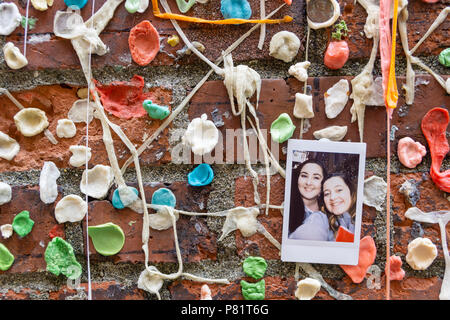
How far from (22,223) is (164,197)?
0.82ft

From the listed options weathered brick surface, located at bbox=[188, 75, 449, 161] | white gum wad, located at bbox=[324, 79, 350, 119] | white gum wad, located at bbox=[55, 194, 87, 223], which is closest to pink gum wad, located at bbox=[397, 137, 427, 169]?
weathered brick surface, located at bbox=[188, 75, 449, 161]

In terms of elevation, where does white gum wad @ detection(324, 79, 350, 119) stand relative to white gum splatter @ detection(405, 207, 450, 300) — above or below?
above

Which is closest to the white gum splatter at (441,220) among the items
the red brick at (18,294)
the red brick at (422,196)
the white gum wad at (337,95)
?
the red brick at (422,196)

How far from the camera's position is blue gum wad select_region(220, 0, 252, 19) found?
0.66m

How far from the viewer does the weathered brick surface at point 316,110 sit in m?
0.67

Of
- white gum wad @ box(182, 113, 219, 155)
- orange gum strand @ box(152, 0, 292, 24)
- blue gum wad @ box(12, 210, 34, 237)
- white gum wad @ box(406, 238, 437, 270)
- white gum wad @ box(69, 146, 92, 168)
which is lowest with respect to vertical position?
white gum wad @ box(406, 238, 437, 270)

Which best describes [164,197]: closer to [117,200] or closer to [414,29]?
[117,200]

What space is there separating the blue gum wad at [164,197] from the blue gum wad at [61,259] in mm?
169

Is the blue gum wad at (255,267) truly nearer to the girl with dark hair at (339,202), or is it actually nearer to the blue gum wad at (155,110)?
the girl with dark hair at (339,202)

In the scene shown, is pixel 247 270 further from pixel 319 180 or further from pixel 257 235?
pixel 319 180

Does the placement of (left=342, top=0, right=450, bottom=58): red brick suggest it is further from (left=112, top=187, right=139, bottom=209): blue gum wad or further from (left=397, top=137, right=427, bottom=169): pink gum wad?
(left=112, top=187, right=139, bottom=209): blue gum wad

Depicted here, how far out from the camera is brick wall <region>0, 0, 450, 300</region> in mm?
669

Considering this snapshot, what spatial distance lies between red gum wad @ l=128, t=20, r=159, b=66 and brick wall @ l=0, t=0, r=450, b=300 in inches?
0.5

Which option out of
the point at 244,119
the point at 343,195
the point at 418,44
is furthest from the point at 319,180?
the point at 418,44
